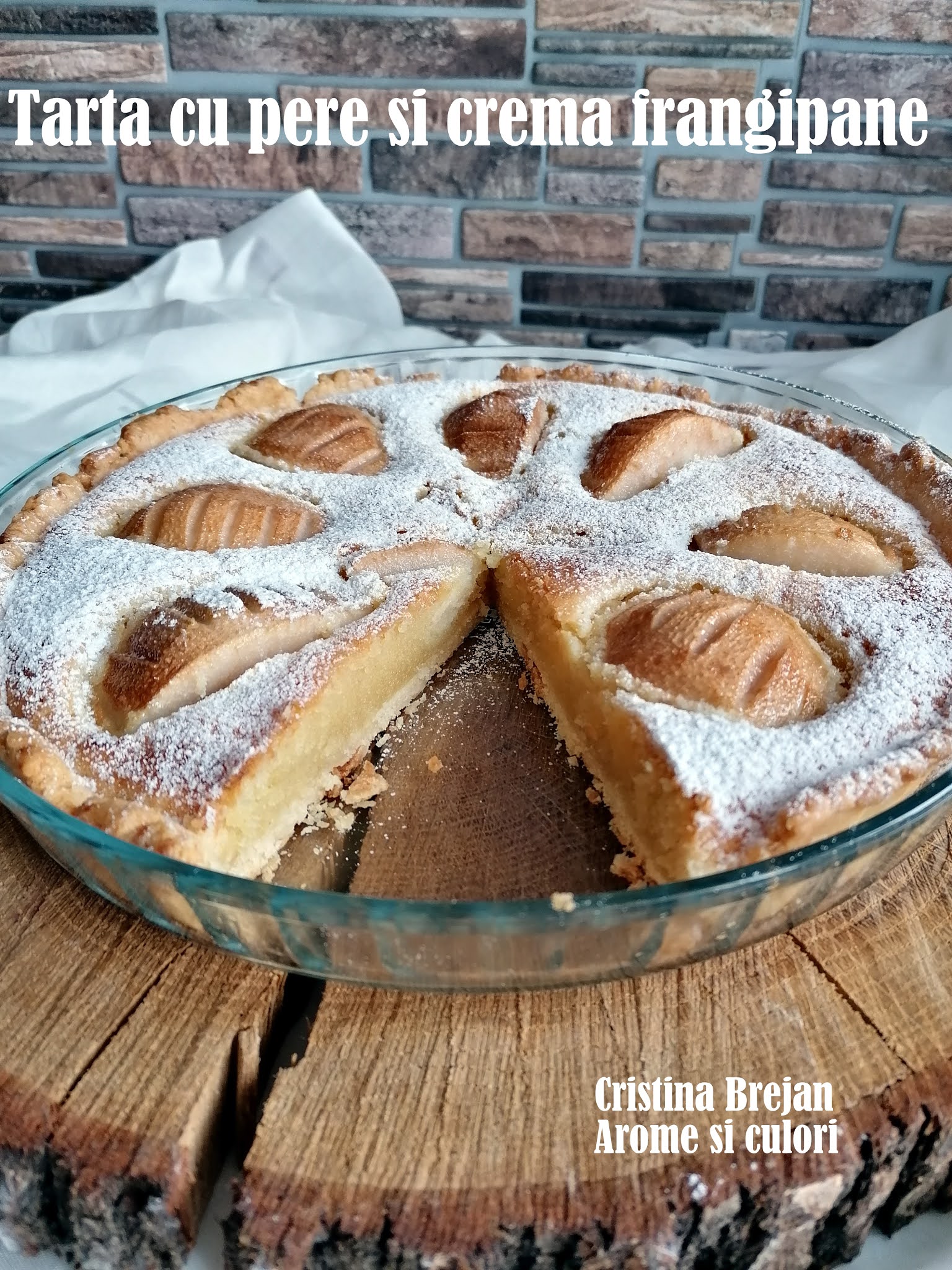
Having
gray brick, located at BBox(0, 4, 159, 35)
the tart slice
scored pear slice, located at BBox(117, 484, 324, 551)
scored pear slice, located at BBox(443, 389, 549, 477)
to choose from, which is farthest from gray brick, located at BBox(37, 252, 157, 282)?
the tart slice

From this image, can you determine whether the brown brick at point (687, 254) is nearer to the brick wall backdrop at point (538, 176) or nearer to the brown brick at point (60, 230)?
the brick wall backdrop at point (538, 176)

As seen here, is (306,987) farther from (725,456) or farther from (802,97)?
(802,97)

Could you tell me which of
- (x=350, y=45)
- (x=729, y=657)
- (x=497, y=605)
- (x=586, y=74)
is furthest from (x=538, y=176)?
(x=729, y=657)

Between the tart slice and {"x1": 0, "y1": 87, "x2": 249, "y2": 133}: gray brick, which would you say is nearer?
the tart slice

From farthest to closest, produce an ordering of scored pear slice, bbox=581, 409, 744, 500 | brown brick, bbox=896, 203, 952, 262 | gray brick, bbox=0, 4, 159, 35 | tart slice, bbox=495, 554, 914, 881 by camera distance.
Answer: brown brick, bbox=896, 203, 952, 262
gray brick, bbox=0, 4, 159, 35
scored pear slice, bbox=581, 409, 744, 500
tart slice, bbox=495, 554, 914, 881

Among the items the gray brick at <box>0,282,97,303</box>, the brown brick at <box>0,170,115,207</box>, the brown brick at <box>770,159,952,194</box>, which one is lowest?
the gray brick at <box>0,282,97,303</box>

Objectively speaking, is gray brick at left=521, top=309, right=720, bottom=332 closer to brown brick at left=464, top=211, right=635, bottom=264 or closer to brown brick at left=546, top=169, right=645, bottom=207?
brown brick at left=464, top=211, right=635, bottom=264

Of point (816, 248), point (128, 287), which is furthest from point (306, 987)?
point (816, 248)
